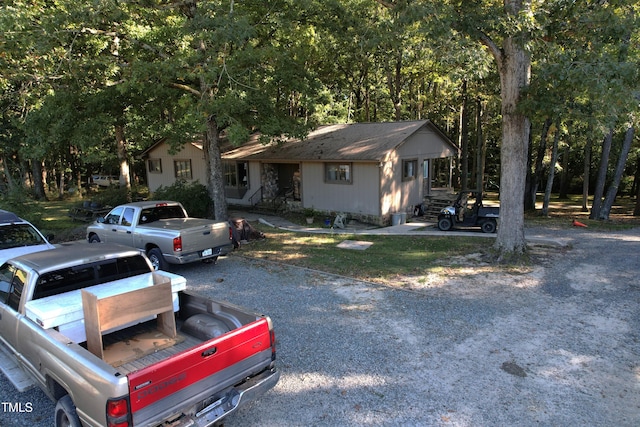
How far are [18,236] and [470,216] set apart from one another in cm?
1387

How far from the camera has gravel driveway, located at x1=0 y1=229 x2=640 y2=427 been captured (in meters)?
4.75

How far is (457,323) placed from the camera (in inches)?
278

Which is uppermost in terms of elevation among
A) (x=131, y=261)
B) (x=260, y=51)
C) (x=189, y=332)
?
(x=260, y=51)

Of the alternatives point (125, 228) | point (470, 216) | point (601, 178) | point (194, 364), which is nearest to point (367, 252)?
point (470, 216)

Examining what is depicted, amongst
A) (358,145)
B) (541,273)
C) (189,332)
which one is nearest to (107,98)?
(358,145)

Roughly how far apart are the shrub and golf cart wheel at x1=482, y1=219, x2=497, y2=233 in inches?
461

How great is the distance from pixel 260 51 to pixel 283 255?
608cm

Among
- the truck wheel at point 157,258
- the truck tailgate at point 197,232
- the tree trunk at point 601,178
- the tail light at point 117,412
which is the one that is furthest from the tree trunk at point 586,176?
the tail light at point 117,412

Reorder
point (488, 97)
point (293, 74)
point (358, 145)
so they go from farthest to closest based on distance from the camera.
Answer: point (488, 97) < point (358, 145) < point (293, 74)

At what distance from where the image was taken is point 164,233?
9.82 m

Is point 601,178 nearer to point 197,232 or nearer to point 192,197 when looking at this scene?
point 197,232

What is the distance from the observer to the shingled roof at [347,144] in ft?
57.0

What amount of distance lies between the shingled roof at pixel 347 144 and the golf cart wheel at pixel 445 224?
132 inches

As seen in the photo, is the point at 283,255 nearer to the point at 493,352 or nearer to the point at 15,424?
the point at 493,352
